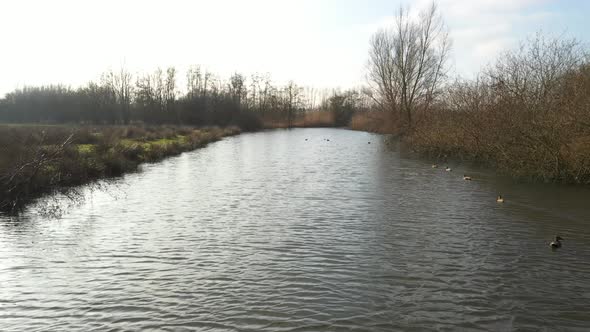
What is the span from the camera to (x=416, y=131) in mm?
33531

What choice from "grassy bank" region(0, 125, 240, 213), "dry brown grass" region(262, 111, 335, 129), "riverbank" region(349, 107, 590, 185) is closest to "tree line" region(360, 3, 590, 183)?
"riverbank" region(349, 107, 590, 185)

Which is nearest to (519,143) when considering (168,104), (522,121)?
(522,121)

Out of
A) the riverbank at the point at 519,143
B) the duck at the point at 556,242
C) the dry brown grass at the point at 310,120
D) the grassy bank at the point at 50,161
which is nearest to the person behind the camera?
the duck at the point at 556,242

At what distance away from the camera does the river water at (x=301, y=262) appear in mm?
6289

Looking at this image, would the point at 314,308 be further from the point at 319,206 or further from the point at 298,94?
the point at 298,94

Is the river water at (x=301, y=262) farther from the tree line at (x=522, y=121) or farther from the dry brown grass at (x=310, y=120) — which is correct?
the dry brown grass at (x=310, y=120)

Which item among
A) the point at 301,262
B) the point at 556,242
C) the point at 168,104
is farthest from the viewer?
the point at 168,104

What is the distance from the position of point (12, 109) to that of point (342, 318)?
64.0 m

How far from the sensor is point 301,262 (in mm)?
8594

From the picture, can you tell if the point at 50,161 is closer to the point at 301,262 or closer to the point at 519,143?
the point at 301,262

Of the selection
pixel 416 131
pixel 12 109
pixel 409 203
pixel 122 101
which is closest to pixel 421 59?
pixel 416 131

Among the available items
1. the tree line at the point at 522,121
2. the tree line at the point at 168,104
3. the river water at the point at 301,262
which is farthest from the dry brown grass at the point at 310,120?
the river water at the point at 301,262

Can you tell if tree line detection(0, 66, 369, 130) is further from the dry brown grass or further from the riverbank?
the riverbank

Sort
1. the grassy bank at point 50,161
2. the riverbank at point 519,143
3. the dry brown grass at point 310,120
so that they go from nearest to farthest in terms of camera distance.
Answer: the grassy bank at point 50,161, the riverbank at point 519,143, the dry brown grass at point 310,120
